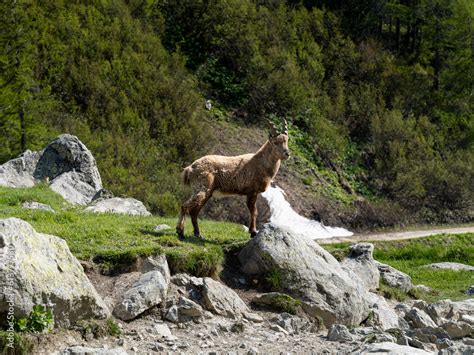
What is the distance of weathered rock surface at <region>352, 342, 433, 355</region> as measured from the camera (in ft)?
32.1

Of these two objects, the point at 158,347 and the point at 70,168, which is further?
the point at 70,168

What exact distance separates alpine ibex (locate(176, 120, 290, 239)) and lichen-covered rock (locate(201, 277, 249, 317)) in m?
1.87

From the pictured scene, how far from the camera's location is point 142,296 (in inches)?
438

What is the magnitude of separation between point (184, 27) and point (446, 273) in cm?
3400

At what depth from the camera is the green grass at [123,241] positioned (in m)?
12.2

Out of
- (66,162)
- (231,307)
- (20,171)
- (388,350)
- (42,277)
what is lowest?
(20,171)

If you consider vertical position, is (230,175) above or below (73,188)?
above

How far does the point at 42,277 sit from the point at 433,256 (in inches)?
795

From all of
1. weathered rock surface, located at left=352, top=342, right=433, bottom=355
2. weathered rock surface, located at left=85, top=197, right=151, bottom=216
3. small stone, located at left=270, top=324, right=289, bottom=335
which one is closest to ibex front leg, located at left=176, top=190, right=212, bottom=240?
small stone, located at left=270, top=324, right=289, bottom=335

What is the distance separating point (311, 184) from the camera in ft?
124

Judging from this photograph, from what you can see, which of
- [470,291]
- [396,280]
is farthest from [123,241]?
[470,291]

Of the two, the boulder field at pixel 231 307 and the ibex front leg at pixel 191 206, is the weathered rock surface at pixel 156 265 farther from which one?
the ibex front leg at pixel 191 206

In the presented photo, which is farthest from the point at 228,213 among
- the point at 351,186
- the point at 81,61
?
the point at 81,61

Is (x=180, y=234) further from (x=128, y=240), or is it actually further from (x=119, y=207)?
(x=119, y=207)
